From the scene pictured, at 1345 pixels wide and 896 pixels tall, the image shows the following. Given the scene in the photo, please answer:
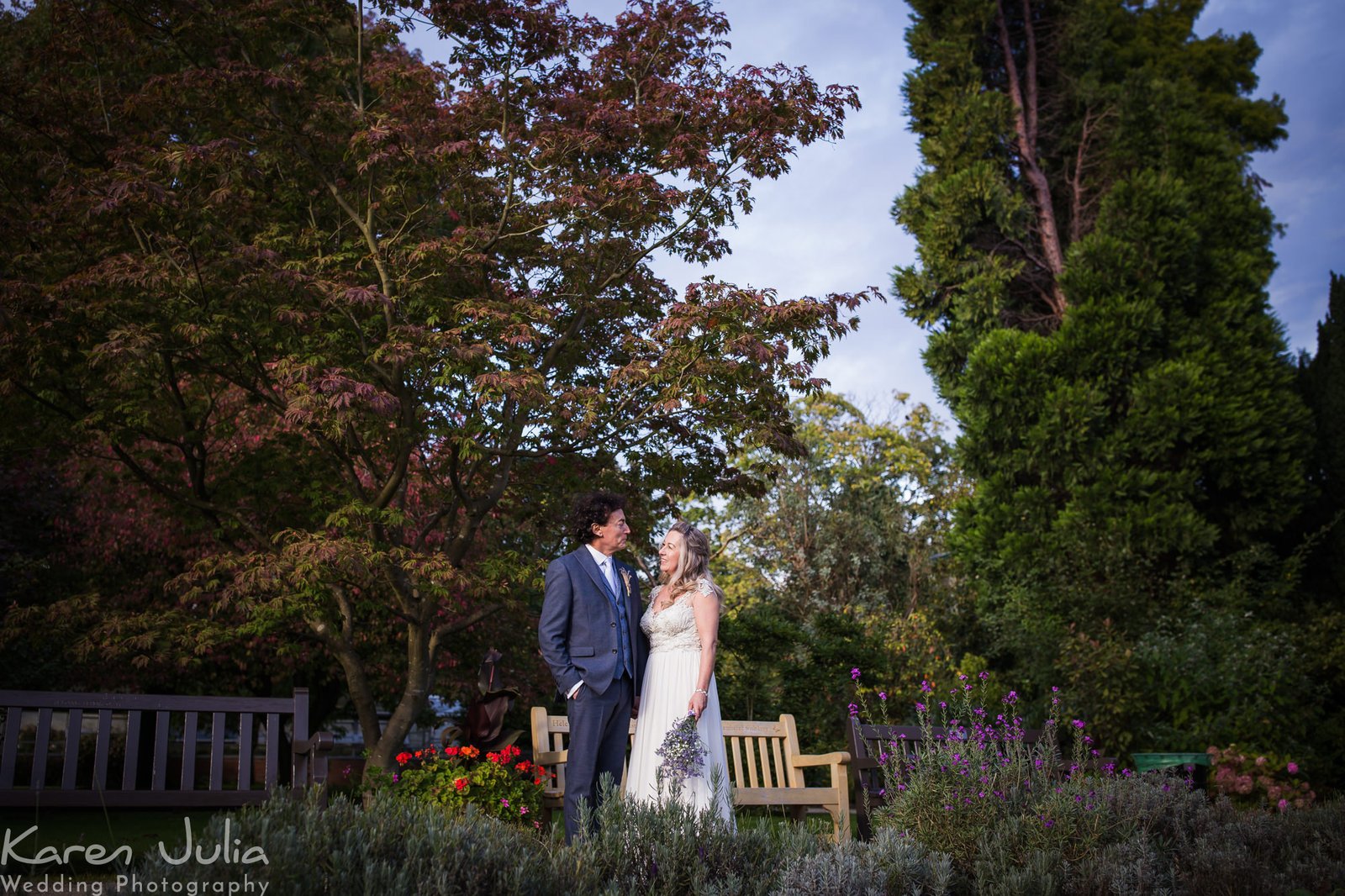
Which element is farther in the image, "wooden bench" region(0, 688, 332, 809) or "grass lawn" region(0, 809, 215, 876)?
"grass lawn" region(0, 809, 215, 876)

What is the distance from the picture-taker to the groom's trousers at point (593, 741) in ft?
15.3

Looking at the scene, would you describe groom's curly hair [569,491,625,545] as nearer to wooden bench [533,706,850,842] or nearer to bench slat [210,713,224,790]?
wooden bench [533,706,850,842]

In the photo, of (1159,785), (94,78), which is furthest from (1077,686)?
(94,78)

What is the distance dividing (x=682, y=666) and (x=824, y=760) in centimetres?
169

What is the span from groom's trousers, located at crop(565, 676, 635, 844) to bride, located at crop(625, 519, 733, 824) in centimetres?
13

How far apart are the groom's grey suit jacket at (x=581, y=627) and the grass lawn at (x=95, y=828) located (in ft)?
9.63

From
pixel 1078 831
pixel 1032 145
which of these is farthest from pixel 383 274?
pixel 1032 145

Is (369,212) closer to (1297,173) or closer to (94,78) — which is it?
(94,78)

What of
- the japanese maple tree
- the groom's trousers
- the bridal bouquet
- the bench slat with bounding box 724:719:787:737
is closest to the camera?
the bridal bouquet

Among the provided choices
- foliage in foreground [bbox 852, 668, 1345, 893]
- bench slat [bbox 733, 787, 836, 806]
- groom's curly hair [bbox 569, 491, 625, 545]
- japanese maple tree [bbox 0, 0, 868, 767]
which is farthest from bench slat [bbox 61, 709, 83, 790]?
foliage in foreground [bbox 852, 668, 1345, 893]

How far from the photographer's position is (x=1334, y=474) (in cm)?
1169

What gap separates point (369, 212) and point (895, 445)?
43.4ft

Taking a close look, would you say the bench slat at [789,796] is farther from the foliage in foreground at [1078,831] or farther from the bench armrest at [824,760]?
the foliage in foreground at [1078,831]

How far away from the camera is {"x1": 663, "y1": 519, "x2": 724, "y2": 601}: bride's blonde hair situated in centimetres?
498
